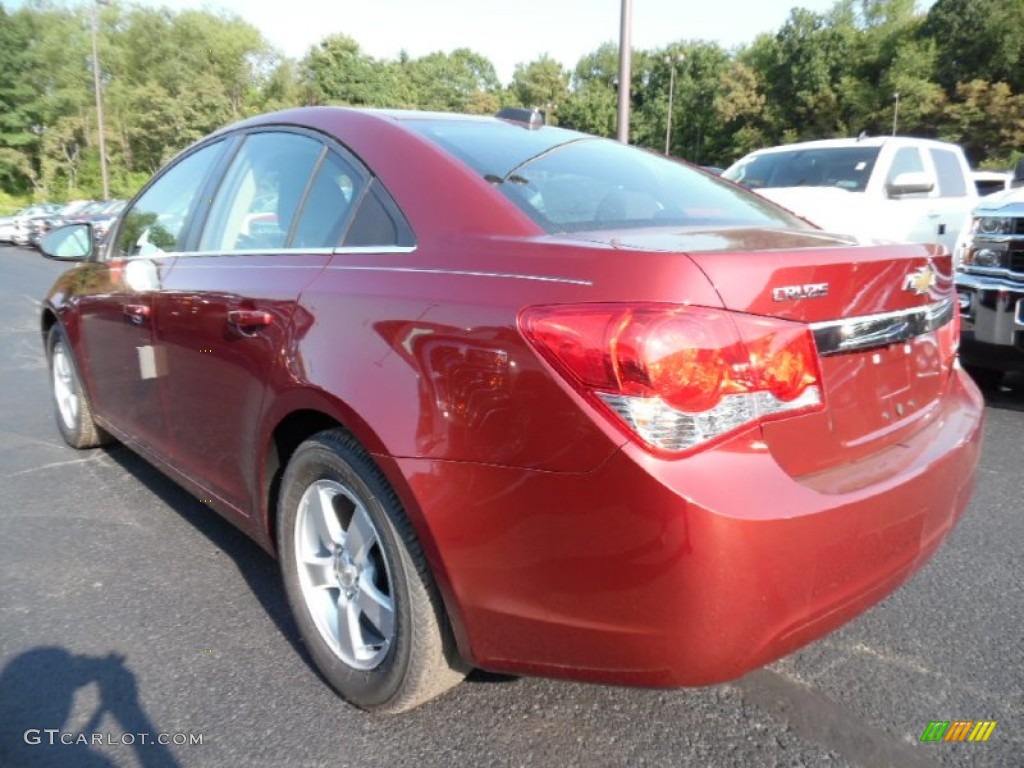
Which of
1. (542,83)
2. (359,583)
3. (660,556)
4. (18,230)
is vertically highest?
(542,83)

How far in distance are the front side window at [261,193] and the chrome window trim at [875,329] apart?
1.61 metres

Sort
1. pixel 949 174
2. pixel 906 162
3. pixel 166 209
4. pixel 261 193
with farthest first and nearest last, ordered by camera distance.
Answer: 1. pixel 949 174
2. pixel 906 162
3. pixel 166 209
4. pixel 261 193

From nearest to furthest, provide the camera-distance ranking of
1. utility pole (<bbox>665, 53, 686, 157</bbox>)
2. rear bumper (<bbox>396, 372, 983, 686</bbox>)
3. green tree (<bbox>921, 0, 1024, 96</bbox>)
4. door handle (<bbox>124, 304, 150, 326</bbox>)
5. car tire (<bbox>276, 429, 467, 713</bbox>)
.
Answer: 1. rear bumper (<bbox>396, 372, 983, 686</bbox>)
2. car tire (<bbox>276, 429, 467, 713</bbox>)
3. door handle (<bbox>124, 304, 150, 326</bbox>)
4. green tree (<bbox>921, 0, 1024, 96</bbox>)
5. utility pole (<bbox>665, 53, 686, 157</bbox>)

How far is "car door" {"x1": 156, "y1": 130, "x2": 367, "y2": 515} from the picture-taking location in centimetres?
228

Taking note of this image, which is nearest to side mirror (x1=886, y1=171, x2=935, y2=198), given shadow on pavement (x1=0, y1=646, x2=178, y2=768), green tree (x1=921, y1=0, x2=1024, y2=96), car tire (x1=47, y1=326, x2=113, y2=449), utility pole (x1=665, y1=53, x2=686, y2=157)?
car tire (x1=47, y1=326, x2=113, y2=449)

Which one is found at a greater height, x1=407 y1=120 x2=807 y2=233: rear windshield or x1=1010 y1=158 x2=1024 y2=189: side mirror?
x1=1010 y1=158 x2=1024 y2=189: side mirror

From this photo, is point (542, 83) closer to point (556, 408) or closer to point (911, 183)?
point (911, 183)

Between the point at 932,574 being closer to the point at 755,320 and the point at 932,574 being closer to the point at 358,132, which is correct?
the point at 755,320

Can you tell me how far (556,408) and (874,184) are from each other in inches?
Answer: 268

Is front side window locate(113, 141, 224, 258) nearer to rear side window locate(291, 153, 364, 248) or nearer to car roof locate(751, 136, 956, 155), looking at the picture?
rear side window locate(291, 153, 364, 248)

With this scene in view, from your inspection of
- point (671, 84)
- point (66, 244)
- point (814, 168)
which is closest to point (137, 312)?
point (66, 244)

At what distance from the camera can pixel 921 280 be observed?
6.52 feet

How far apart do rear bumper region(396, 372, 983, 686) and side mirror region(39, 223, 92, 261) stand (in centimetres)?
334

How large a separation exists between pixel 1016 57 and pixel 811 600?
52494 mm
